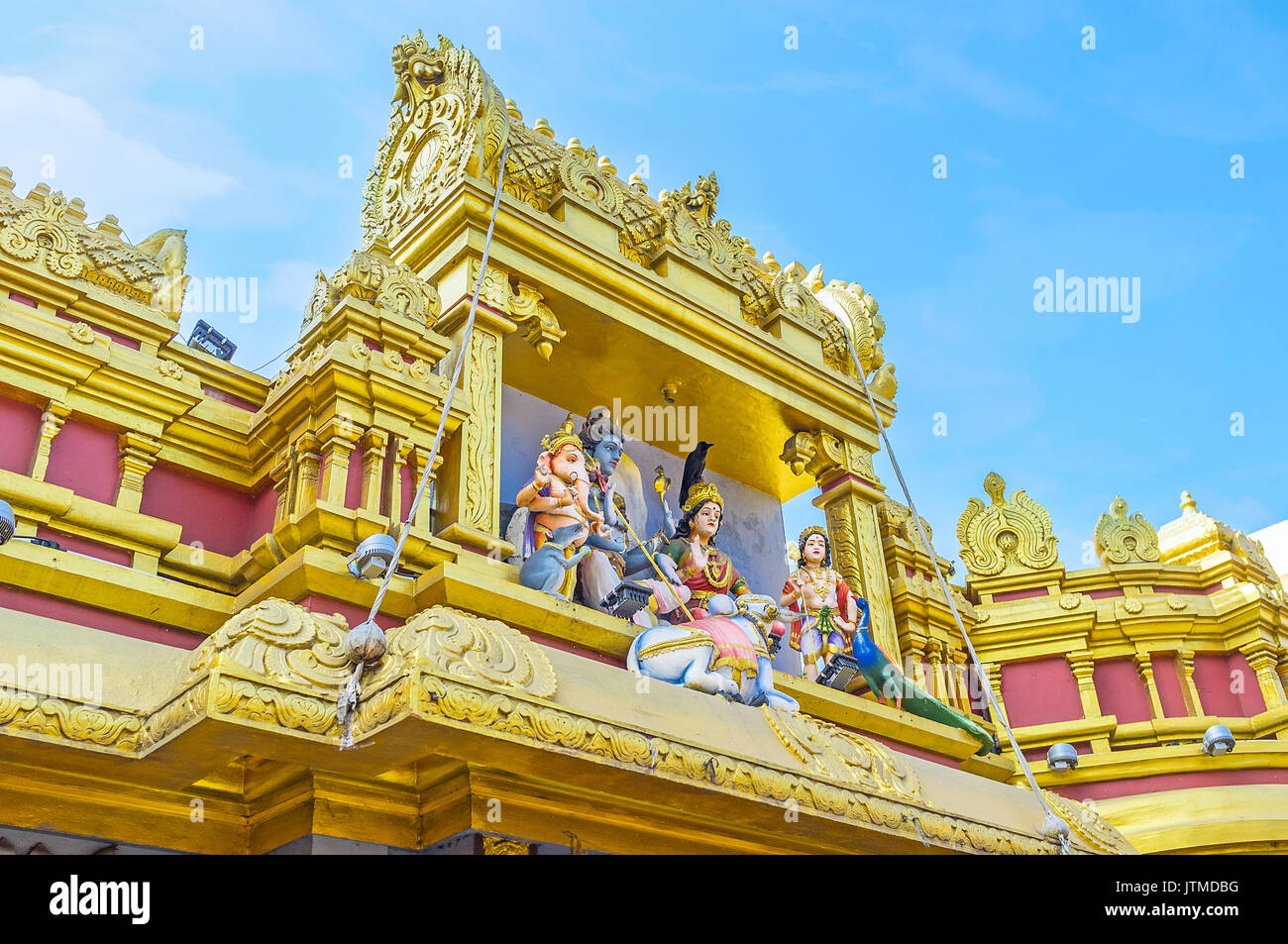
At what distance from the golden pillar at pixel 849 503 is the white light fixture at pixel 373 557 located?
5.45 meters

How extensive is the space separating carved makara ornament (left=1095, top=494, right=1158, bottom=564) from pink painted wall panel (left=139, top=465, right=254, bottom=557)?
10574 millimetres

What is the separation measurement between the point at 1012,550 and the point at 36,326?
1115 centimetres

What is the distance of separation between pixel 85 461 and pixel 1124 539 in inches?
469

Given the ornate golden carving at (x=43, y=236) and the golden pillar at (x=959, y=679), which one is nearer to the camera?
the ornate golden carving at (x=43, y=236)

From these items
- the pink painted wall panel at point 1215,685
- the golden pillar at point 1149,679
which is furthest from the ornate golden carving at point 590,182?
the pink painted wall panel at point 1215,685

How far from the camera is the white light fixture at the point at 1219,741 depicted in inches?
448

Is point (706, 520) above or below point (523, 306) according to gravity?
below

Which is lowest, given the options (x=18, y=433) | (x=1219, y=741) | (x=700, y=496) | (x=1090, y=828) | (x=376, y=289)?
(x=1090, y=828)

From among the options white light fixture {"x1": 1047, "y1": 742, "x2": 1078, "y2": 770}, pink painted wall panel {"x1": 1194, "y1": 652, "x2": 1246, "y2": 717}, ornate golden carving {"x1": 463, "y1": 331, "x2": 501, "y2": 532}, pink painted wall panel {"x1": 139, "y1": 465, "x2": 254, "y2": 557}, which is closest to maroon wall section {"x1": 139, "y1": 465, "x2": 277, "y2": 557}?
pink painted wall panel {"x1": 139, "y1": 465, "x2": 254, "y2": 557}

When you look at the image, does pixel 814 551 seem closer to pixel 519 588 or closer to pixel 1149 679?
pixel 519 588

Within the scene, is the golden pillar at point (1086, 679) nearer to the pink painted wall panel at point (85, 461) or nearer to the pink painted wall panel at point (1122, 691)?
the pink painted wall panel at point (1122, 691)

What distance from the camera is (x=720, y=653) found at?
7.90 meters
